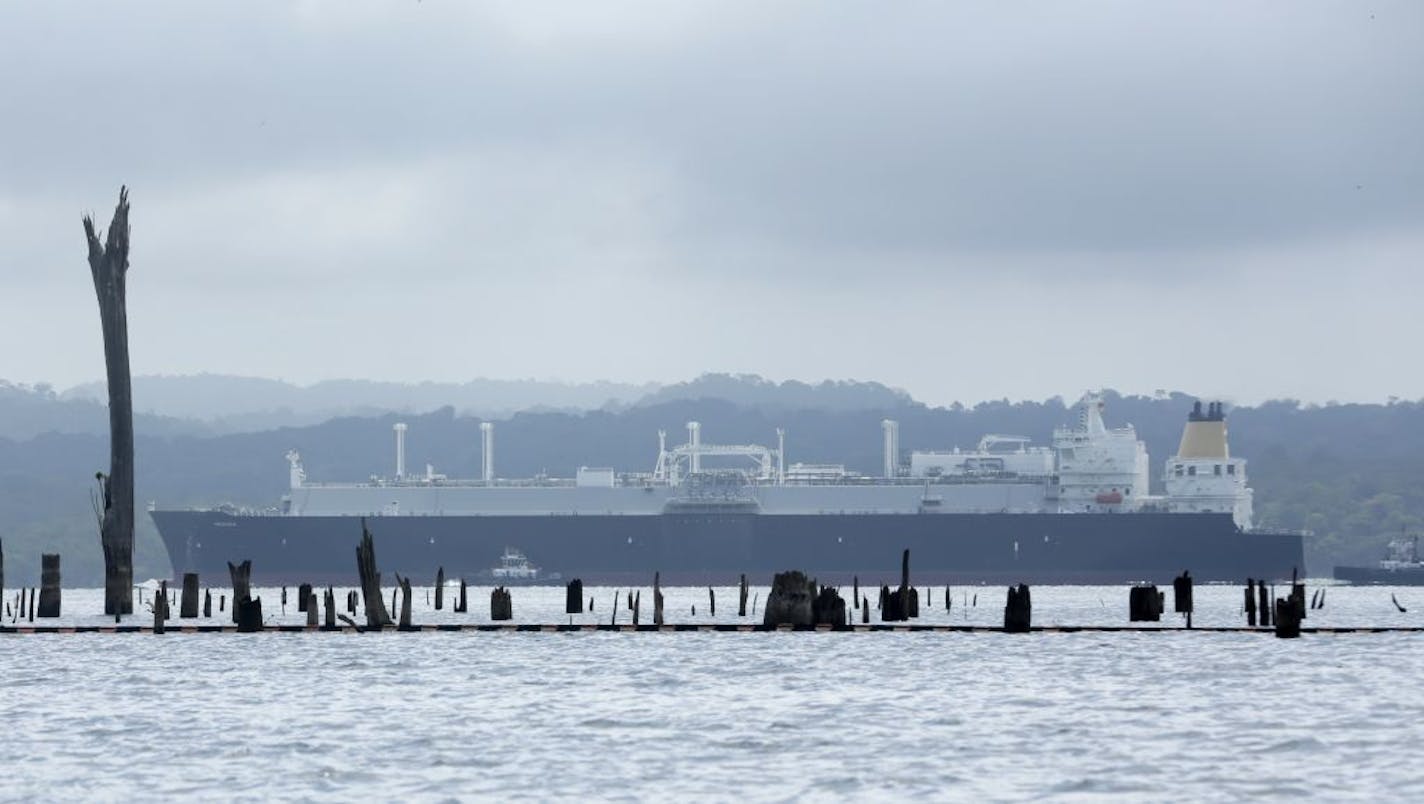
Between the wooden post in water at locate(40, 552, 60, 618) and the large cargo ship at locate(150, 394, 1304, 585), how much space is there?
70355 mm

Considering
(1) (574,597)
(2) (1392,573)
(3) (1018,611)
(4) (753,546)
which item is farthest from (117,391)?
(2) (1392,573)

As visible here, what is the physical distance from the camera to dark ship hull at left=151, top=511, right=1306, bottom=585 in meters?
133

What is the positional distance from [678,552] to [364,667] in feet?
288

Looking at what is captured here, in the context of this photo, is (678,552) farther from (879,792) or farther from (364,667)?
(879,792)

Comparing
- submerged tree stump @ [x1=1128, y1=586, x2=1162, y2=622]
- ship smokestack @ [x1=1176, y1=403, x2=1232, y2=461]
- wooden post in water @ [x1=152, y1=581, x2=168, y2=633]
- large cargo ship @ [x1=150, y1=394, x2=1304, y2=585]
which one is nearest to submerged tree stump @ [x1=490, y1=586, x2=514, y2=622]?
wooden post in water @ [x1=152, y1=581, x2=168, y2=633]

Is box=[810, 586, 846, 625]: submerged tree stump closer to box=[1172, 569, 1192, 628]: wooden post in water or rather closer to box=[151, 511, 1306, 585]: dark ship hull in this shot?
box=[1172, 569, 1192, 628]: wooden post in water

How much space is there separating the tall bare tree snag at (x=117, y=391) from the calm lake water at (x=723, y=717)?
20.5 ft

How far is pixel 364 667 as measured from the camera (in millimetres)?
47281

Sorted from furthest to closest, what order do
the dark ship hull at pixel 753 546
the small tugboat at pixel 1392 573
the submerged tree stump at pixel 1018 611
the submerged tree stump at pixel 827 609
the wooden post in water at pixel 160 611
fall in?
the small tugboat at pixel 1392 573
the dark ship hull at pixel 753 546
the submerged tree stump at pixel 827 609
the wooden post in water at pixel 160 611
the submerged tree stump at pixel 1018 611

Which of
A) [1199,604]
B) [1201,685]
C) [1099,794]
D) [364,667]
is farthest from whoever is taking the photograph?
[1199,604]

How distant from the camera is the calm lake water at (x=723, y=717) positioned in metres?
29.2

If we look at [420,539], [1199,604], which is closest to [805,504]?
[420,539]

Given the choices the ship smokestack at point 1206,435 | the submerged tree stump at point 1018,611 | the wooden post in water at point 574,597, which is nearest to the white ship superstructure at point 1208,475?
the ship smokestack at point 1206,435

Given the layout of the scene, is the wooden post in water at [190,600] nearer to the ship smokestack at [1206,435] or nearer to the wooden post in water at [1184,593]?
the wooden post in water at [1184,593]
